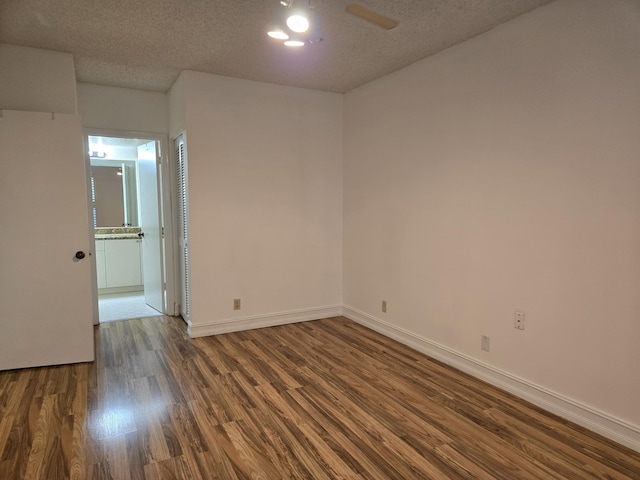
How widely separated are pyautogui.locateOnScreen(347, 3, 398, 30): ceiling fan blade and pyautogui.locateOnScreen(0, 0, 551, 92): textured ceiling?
0.51 m

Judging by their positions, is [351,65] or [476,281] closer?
[476,281]

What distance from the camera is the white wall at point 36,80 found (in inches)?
124

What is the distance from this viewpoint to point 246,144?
4074 mm

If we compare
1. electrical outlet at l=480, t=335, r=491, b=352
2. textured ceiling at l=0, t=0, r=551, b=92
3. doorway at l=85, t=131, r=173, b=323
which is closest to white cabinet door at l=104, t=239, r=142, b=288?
doorway at l=85, t=131, r=173, b=323

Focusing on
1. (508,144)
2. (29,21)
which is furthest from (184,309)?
(508,144)

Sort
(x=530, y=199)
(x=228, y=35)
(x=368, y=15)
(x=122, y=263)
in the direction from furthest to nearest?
(x=122, y=263)
(x=228, y=35)
(x=530, y=199)
(x=368, y=15)

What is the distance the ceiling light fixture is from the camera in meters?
2.03

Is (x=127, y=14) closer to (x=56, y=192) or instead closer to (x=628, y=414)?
(x=56, y=192)

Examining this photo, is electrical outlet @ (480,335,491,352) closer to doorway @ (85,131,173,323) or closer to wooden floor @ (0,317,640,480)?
wooden floor @ (0,317,640,480)

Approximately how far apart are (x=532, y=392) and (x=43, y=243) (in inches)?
151

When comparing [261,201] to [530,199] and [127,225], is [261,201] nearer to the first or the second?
[530,199]

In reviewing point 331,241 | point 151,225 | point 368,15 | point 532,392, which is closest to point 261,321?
point 331,241

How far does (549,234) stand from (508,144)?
2.26 ft

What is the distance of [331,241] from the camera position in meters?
4.67
